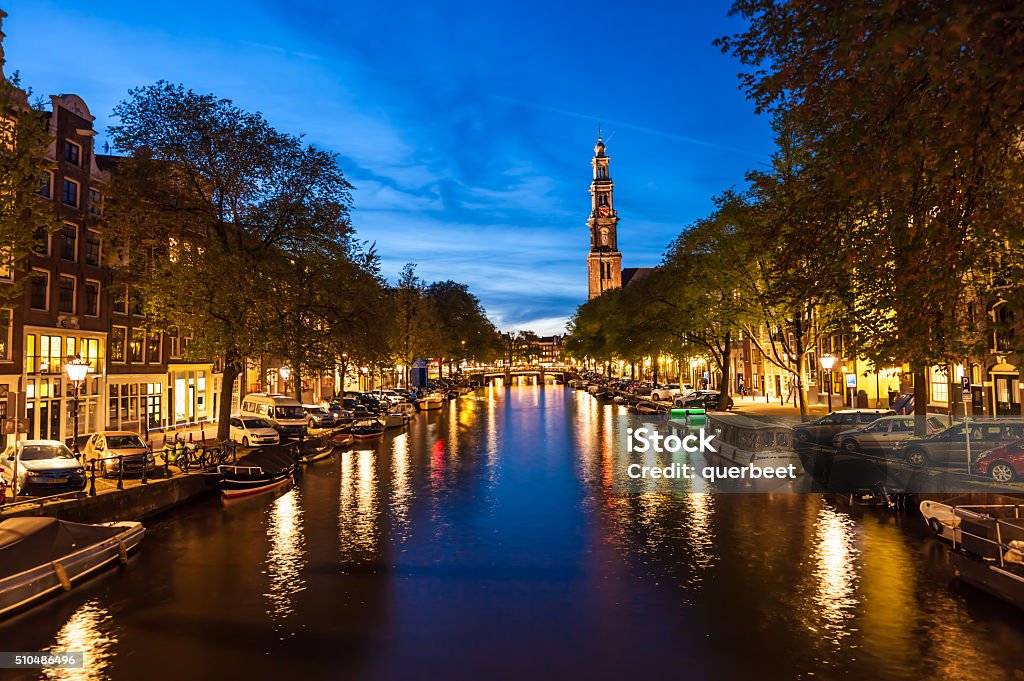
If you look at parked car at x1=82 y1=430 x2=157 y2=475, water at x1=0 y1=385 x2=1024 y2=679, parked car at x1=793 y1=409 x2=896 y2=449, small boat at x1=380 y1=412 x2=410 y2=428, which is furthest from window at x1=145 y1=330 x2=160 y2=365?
parked car at x1=793 y1=409 x2=896 y2=449

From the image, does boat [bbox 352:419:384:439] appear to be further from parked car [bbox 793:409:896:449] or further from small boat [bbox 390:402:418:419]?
parked car [bbox 793:409:896:449]

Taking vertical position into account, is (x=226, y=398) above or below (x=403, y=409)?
above

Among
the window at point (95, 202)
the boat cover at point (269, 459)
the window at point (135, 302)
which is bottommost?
the boat cover at point (269, 459)

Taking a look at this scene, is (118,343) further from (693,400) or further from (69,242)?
(693,400)

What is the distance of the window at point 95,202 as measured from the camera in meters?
43.7

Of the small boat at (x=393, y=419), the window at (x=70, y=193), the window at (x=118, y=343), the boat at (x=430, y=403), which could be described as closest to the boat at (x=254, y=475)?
the window at (x=118, y=343)

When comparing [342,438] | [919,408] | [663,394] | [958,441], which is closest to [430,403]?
[663,394]

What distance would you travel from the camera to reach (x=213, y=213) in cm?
3928

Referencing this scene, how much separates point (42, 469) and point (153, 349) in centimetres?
2831

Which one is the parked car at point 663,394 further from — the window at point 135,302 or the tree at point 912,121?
the tree at point 912,121

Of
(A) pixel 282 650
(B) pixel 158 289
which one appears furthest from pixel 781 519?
(B) pixel 158 289

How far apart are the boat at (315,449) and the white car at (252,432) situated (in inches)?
65.6

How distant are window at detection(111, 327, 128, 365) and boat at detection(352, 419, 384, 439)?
638 inches

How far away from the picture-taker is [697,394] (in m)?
67.1
